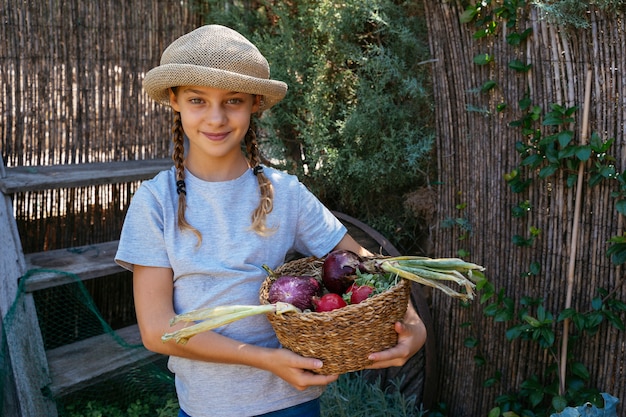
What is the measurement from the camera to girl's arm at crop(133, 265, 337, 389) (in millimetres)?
1577

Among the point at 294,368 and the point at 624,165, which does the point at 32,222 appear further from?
the point at 624,165

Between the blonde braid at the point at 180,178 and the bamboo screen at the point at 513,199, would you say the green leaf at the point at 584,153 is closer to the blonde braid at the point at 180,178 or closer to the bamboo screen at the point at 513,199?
the bamboo screen at the point at 513,199

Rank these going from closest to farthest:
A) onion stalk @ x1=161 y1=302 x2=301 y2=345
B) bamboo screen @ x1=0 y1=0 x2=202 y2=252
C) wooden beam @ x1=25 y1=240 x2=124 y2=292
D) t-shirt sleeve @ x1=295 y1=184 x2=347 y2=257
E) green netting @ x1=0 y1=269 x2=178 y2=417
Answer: onion stalk @ x1=161 y1=302 x2=301 y2=345, t-shirt sleeve @ x1=295 y1=184 x2=347 y2=257, wooden beam @ x1=25 y1=240 x2=124 y2=292, green netting @ x1=0 y1=269 x2=178 y2=417, bamboo screen @ x1=0 y1=0 x2=202 y2=252

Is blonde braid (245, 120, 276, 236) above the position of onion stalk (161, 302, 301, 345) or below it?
above

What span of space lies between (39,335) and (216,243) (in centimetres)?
156

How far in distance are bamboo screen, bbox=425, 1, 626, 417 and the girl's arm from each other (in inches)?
56.9

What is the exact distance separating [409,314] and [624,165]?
3.72 ft

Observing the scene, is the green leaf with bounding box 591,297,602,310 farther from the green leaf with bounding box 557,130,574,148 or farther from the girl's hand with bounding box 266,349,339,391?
the girl's hand with bounding box 266,349,339,391

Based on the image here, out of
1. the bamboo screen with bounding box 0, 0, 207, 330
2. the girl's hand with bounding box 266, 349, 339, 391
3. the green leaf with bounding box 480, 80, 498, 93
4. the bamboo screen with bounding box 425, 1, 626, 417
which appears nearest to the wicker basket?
the girl's hand with bounding box 266, 349, 339, 391

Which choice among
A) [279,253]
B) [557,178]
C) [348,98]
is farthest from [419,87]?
[279,253]

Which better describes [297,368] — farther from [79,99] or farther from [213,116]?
Result: [79,99]

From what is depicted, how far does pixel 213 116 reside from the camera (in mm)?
1737

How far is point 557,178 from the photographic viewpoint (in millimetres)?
2648

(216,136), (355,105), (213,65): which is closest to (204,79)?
(213,65)
